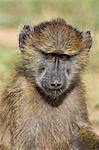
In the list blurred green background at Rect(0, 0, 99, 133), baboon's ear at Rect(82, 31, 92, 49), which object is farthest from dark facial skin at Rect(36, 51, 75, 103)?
blurred green background at Rect(0, 0, 99, 133)

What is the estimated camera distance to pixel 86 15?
1653cm

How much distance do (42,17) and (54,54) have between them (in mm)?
5787

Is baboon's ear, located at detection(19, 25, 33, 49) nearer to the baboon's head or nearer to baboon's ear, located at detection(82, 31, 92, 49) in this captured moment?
the baboon's head

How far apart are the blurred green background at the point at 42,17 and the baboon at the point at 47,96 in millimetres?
2759

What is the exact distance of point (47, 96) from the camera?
34.7ft

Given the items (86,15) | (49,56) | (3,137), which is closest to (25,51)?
(49,56)

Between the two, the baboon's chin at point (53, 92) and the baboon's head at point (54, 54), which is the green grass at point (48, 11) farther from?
the baboon's chin at point (53, 92)

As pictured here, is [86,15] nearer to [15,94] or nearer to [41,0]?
[41,0]

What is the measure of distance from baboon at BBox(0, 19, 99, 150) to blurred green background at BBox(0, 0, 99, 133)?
9.05 feet

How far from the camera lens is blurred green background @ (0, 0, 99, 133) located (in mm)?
14203

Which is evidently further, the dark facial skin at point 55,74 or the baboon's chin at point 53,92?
the baboon's chin at point 53,92

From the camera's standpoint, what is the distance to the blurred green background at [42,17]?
1420 cm

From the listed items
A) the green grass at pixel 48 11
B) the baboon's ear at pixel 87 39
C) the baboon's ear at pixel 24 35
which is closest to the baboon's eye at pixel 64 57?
the baboon's ear at pixel 87 39

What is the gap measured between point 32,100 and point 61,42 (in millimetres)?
777
